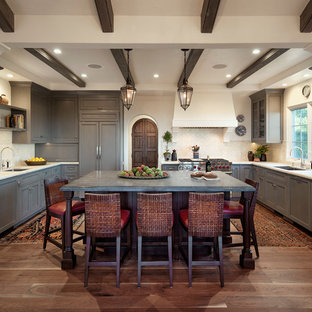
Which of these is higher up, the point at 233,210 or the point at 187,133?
the point at 187,133

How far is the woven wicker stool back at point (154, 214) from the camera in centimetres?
229

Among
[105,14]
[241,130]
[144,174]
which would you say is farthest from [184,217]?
[241,130]

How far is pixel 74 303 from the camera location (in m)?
2.05

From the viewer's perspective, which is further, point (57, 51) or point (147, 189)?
point (57, 51)

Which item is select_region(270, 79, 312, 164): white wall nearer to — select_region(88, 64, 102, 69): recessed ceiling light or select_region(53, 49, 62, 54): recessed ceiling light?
select_region(88, 64, 102, 69): recessed ceiling light

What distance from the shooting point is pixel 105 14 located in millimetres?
2619

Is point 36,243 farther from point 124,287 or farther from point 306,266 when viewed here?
point 306,266

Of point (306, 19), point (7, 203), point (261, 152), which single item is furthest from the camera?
point (261, 152)

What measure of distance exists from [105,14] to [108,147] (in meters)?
3.60

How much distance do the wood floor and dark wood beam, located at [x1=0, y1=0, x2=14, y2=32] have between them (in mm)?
2754

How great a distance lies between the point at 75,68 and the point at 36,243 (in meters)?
3.22

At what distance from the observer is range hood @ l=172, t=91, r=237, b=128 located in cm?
589

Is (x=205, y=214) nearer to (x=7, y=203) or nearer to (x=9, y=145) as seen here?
(x=7, y=203)

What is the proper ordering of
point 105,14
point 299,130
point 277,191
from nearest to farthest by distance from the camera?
point 105,14
point 277,191
point 299,130
